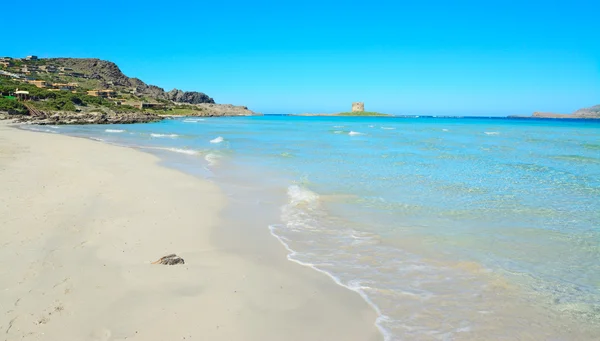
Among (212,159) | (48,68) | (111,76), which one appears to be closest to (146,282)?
(212,159)

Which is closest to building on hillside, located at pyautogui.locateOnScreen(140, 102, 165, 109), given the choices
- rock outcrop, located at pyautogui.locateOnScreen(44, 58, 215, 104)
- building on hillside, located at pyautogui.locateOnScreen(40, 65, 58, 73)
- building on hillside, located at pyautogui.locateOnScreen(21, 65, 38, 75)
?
rock outcrop, located at pyautogui.locateOnScreen(44, 58, 215, 104)

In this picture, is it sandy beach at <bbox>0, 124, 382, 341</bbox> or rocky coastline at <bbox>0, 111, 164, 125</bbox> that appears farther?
rocky coastline at <bbox>0, 111, 164, 125</bbox>

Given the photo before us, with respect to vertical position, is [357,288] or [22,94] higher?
[22,94]

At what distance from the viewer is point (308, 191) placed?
41.8ft

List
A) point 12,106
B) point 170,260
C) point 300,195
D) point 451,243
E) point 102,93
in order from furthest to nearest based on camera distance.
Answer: point 102,93
point 12,106
point 300,195
point 451,243
point 170,260

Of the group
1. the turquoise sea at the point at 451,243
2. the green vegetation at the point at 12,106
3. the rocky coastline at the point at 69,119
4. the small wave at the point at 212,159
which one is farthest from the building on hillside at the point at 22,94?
the turquoise sea at the point at 451,243

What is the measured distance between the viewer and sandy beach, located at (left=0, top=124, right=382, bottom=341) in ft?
14.5

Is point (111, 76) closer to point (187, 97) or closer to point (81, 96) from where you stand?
point (187, 97)

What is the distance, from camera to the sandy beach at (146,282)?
443cm

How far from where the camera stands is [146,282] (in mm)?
5500

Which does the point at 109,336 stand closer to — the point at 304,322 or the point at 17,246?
the point at 304,322

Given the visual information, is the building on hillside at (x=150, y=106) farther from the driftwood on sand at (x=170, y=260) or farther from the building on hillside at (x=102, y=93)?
the driftwood on sand at (x=170, y=260)

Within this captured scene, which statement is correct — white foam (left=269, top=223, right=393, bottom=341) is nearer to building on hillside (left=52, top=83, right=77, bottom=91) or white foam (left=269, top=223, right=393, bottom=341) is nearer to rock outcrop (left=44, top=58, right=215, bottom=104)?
building on hillside (left=52, top=83, right=77, bottom=91)

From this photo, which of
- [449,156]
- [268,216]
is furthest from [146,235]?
[449,156]
